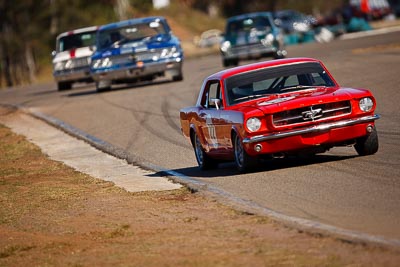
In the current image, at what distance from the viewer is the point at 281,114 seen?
39.2 feet

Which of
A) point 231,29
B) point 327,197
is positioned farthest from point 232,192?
point 231,29

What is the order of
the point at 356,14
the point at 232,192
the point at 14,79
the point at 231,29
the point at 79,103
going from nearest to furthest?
the point at 232,192 → the point at 79,103 → the point at 231,29 → the point at 14,79 → the point at 356,14

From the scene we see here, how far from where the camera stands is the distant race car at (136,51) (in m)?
30.0

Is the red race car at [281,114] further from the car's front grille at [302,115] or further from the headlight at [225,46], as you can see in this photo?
the headlight at [225,46]

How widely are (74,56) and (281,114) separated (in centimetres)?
2376

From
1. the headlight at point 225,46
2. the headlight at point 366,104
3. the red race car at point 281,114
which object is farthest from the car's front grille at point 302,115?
the headlight at point 225,46

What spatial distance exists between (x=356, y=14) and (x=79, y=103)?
4638 cm

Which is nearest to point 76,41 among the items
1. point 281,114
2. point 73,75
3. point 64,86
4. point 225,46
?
point 73,75

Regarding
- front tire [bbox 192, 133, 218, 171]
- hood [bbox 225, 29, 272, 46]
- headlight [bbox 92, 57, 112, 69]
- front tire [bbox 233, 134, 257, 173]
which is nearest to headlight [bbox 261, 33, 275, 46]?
hood [bbox 225, 29, 272, 46]

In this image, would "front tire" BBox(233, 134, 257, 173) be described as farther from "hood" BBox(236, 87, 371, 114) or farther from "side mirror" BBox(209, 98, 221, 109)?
"side mirror" BBox(209, 98, 221, 109)

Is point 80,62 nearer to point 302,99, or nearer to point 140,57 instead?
point 140,57

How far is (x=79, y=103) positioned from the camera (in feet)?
93.3

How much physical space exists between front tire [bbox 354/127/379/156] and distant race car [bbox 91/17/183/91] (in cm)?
1790

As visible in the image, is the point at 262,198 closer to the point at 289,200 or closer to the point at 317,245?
the point at 289,200
